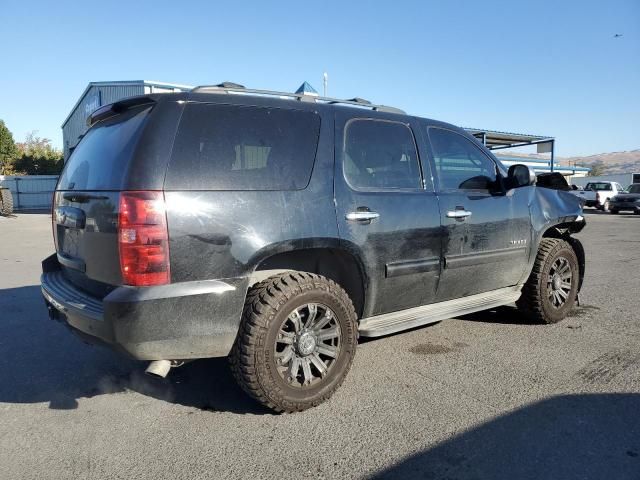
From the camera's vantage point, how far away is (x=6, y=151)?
37000mm

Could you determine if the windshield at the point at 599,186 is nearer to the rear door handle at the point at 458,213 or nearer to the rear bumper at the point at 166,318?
the rear door handle at the point at 458,213

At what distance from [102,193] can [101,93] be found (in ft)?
80.2

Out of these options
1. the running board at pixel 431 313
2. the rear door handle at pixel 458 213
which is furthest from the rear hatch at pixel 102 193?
the rear door handle at pixel 458 213

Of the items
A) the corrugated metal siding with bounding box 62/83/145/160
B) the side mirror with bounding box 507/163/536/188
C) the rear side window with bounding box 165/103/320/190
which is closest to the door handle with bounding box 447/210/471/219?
the side mirror with bounding box 507/163/536/188

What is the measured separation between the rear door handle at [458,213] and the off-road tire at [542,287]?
3.94ft

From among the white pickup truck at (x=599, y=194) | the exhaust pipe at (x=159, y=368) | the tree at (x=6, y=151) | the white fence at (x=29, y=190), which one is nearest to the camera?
the exhaust pipe at (x=159, y=368)

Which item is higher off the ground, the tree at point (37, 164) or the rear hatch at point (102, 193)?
the tree at point (37, 164)

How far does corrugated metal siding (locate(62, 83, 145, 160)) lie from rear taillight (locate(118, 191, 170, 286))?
1283 centimetres

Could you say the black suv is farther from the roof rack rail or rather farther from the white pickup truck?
the white pickup truck

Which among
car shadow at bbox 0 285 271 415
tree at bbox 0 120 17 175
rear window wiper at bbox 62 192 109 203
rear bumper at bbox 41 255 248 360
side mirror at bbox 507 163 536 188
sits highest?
tree at bbox 0 120 17 175

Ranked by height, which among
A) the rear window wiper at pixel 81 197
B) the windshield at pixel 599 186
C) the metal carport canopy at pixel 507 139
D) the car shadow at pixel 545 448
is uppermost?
the metal carport canopy at pixel 507 139

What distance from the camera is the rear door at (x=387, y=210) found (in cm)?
335

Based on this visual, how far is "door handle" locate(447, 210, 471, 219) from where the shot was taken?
389 cm

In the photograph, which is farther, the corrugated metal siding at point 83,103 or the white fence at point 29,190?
the white fence at point 29,190
